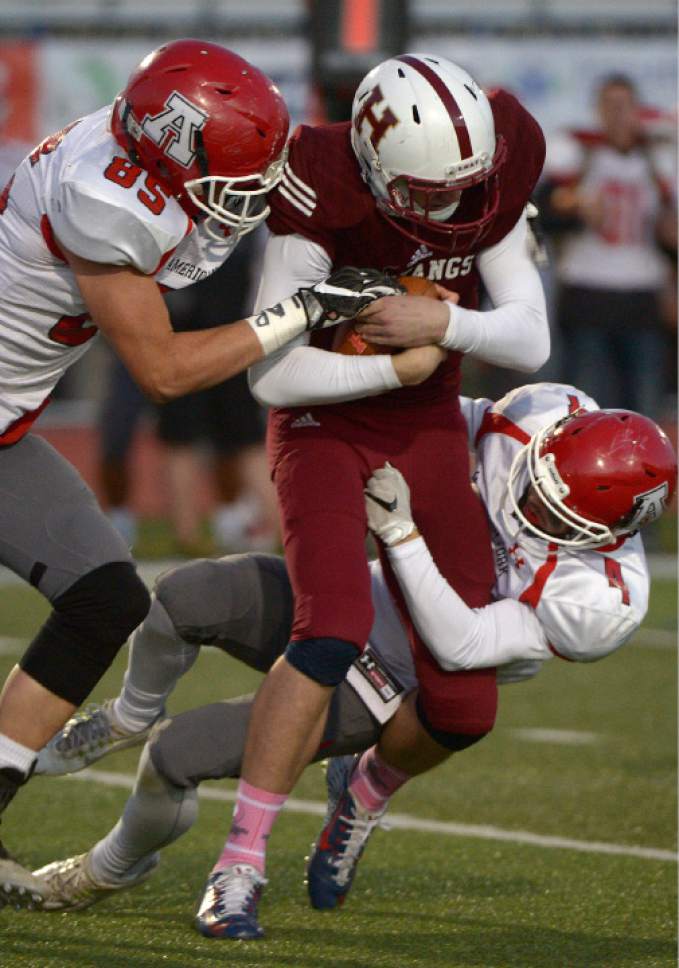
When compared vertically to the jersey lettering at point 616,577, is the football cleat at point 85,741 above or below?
below

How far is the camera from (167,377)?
344cm

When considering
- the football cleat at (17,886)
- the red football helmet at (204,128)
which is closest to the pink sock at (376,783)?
the football cleat at (17,886)

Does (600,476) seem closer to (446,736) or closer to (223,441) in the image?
(446,736)

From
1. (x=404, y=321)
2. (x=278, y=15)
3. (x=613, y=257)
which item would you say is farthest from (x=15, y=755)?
(x=278, y=15)

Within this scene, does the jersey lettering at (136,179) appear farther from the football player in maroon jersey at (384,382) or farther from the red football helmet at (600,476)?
the red football helmet at (600,476)

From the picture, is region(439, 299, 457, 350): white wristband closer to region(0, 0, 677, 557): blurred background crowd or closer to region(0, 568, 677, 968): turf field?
region(0, 568, 677, 968): turf field

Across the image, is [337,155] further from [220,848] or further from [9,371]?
[220,848]

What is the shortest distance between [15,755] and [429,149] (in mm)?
1381

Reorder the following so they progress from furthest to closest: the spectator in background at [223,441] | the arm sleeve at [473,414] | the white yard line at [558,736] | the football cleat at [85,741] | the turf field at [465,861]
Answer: the spectator in background at [223,441], the white yard line at [558,736], the arm sleeve at [473,414], the football cleat at [85,741], the turf field at [465,861]

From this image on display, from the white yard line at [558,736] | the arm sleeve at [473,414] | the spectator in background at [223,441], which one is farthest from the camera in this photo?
the spectator in background at [223,441]

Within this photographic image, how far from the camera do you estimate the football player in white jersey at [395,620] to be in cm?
361

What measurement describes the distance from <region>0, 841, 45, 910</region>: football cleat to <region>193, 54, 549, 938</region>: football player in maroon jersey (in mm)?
344

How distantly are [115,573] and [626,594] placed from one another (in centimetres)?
101

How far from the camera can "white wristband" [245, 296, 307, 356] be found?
3.51m
